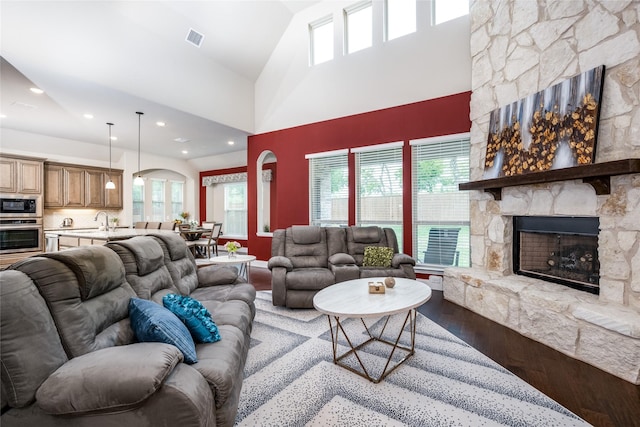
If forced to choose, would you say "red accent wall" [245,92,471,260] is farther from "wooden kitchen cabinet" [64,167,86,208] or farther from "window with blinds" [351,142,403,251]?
"wooden kitchen cabinet" [64,167,86,208]

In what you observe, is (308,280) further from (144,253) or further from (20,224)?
(20,224)

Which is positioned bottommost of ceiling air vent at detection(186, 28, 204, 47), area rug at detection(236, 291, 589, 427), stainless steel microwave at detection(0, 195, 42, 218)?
area rug at detection(236, 291, 589, 427)

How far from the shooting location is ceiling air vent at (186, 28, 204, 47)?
4.73 m

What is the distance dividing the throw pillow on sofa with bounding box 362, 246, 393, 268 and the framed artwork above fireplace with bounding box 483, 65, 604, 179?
1.56 m

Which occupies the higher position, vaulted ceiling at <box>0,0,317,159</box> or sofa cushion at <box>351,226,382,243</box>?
vaulted ceiling at <box>0,0,317,159</box>

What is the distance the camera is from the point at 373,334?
9.26ft

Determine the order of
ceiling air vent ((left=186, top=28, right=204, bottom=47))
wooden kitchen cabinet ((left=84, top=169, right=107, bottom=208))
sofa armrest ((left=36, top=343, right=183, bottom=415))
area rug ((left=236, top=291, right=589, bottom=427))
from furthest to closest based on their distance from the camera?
wooden kitchen cabinet ((left=84, top=169, right=107, bottom=208)) → ceiling air vent ((left=186, top=28, right=204, bottom=47)) → area rug ((left=236, top=291, right=589, bottom=427)) → sofa armrest ((left=36, top=343, right=183, bottom=415))

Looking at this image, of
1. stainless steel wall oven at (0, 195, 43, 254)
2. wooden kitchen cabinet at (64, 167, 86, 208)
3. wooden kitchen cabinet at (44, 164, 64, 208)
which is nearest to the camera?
A: stainless steel wall oven at (0, 195, 43, 254)

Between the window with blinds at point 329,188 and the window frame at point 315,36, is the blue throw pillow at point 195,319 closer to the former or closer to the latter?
the window with blinds at point 329,188

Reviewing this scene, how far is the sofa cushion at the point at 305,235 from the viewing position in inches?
170

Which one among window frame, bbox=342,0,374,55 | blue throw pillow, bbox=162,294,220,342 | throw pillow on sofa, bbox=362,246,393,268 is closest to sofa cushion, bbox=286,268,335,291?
throw pillow on sofa, bbox=362,246,393,268

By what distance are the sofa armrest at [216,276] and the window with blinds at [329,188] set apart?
270 cm

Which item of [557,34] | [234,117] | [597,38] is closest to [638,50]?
[597,38]

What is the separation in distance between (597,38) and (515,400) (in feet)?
10.3
